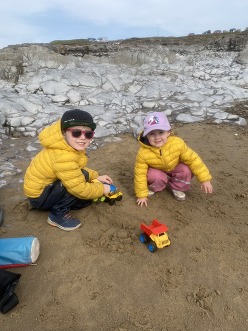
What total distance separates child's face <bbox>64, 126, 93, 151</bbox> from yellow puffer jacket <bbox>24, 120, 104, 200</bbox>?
48mm

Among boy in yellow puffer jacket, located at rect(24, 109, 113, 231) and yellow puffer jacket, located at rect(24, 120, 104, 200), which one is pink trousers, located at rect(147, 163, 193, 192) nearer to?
boy in yellow puffer jacket, located at rect(24, 109, 113, 231)

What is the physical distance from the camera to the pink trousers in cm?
406

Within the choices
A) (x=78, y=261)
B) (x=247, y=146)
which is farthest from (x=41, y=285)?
(x=247, y=146)

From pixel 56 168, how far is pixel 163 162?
1.38 metres

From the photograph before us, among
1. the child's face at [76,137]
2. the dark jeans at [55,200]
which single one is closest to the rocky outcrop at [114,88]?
the dark jeans at [55,200]

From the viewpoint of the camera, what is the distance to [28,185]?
3.44 m

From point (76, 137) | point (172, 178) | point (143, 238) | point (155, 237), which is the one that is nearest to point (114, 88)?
point (172, 178)

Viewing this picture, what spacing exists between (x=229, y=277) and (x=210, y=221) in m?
0.91

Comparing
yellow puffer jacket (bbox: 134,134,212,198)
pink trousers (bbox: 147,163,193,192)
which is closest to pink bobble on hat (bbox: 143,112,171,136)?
yellow puffer jacket (bbox: 134,134,212,198)

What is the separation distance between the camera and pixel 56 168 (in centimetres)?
326

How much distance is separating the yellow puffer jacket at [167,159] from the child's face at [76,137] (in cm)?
88

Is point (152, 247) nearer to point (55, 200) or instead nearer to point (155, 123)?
point (55, 200)

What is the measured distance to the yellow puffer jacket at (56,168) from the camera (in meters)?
3.26

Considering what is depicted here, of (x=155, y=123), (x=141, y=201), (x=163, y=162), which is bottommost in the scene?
(x=141, y=201)
